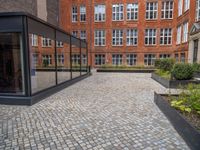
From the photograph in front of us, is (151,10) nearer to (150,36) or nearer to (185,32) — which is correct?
(150,36)

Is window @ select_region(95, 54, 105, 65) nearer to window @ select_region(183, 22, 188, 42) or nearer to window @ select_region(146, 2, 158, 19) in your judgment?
window @ select_region(146, 2, 158, 19)

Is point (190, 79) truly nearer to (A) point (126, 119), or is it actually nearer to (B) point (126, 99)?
(B) point (126, 99)

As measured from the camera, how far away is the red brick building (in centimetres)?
2478

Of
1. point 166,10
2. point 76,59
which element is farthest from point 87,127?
point 166,10

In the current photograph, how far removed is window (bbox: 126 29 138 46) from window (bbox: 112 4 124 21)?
2555 mm

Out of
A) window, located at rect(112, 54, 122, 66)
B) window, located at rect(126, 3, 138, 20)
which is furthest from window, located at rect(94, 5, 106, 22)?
window, located at rect(112, 54, 122, 66)

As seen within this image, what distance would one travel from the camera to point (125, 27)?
85.0ft

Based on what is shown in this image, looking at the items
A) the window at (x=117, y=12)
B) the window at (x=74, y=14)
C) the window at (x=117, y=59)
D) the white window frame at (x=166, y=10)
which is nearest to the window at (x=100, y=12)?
the window at (x=117, y=12)

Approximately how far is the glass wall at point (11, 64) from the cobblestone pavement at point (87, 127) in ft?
3.35

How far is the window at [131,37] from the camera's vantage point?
2588cm

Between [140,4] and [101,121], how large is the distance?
976 inches

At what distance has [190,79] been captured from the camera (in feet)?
32.5

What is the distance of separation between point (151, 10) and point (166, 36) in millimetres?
4700

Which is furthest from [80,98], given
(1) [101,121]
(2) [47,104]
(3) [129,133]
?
(3) [129,133]
